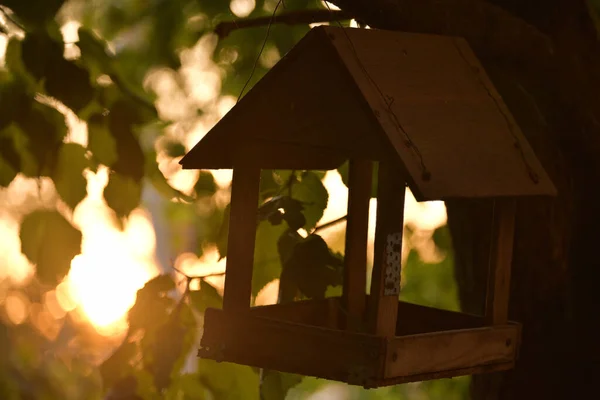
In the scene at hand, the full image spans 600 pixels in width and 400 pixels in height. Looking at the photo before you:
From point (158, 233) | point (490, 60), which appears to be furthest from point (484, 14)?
point (158, 233)

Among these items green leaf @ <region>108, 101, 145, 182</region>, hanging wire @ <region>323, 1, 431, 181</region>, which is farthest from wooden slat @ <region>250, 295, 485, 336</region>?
hanging wire @ <region>323, 1, 431, 181</region>

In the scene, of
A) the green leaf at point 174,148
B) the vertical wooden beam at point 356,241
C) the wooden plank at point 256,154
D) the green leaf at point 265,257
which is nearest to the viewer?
the wooden plank at point 256,154

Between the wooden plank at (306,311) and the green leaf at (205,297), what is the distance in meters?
0.29

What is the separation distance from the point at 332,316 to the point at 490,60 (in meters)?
0.77

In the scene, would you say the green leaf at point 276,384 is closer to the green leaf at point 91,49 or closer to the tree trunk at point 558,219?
the tree trunk at point 558,219

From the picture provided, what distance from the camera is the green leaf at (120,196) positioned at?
8.10ft

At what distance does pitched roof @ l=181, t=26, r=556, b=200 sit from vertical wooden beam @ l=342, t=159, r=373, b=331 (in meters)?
0.27

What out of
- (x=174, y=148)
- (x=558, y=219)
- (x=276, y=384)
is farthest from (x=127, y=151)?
(x=174, y=148)

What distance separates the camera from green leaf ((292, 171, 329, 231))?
296cm

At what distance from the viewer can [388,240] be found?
2143 mm

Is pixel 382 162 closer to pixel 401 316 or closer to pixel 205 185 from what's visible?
pixel 401 316

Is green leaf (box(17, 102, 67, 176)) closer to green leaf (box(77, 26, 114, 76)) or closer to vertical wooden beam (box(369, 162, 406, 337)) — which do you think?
green leaf (box(77, 26, 114, 76))

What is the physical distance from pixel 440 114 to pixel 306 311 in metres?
0.67

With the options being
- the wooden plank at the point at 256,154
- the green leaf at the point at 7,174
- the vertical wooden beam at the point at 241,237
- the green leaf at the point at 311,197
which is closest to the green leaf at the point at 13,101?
the green leaf at the point at 7,174
